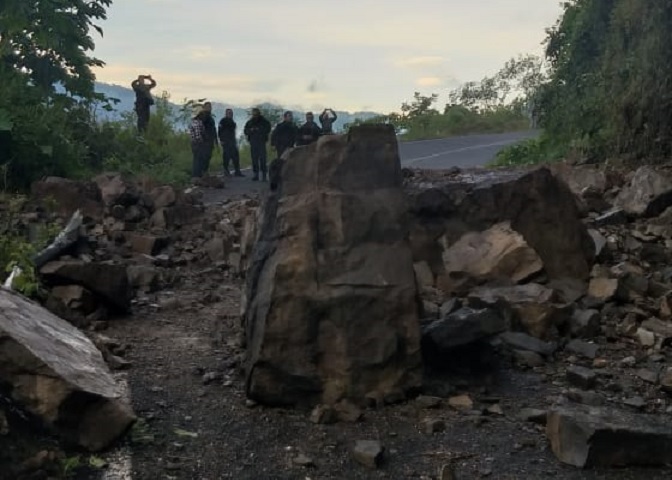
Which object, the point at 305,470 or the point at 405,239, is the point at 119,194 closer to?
the point at 405,239

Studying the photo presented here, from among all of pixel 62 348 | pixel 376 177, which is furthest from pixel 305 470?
pixel 376 177

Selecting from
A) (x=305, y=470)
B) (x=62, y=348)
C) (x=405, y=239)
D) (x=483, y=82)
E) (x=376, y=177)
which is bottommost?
(x=305, y=470)

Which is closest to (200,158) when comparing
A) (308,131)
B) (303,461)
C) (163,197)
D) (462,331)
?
(308,131)

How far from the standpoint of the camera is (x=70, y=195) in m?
10.4

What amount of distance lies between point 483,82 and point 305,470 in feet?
113

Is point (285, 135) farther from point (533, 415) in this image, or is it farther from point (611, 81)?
point (533, 415)

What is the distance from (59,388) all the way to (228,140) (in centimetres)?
1374

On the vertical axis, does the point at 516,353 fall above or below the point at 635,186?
below

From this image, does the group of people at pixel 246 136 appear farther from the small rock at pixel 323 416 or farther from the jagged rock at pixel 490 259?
the small rock at pixel 323 416

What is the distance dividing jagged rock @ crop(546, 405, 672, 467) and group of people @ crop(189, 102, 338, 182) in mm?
12570

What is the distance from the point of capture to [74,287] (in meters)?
6.29

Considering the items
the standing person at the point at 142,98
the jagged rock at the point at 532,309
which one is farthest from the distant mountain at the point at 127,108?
the jagged rock at the point at 532,309

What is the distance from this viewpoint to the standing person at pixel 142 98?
61.4ft

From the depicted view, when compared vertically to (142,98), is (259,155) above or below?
below
